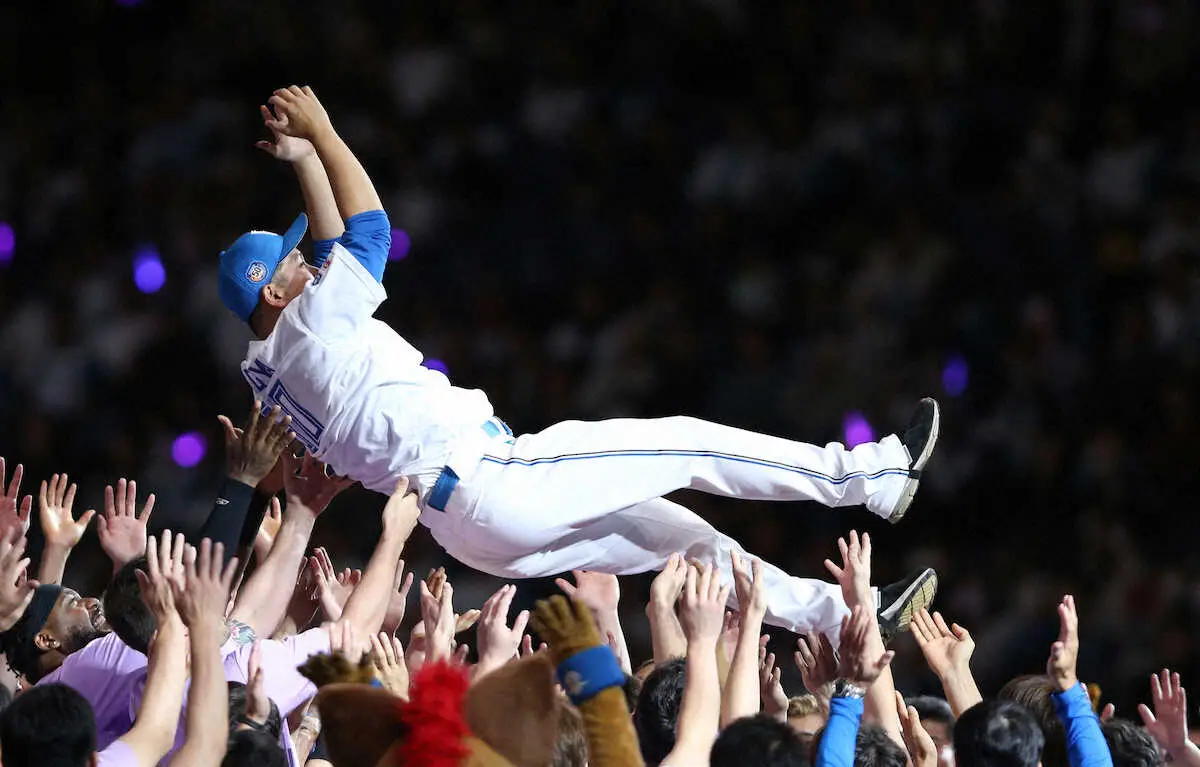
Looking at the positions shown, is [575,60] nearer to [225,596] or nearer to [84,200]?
[84,200]

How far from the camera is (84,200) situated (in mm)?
8180

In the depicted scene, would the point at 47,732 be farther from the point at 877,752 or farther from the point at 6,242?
the point at 6,242

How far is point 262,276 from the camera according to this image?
4.32 metres

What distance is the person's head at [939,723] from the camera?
3.98m

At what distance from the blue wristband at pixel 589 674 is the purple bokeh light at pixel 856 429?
482 cm

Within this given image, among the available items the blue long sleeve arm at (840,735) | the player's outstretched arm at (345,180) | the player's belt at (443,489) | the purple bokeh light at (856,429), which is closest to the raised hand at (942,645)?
the blue long sleeve arm at (840,735)

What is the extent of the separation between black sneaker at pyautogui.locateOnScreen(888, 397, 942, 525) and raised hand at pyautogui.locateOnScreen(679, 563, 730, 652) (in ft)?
4.25

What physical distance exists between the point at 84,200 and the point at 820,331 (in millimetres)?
3956

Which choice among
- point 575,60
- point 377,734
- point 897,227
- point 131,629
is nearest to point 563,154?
point 575,60

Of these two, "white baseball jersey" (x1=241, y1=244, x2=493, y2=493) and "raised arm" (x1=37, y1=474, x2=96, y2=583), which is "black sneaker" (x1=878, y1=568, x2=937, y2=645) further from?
"raised arm" (x1=37, y1=474, x2=96, y2=583)

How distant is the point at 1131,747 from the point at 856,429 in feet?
12.4

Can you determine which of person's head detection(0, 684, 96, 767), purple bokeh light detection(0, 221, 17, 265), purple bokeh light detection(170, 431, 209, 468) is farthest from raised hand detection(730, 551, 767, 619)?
purple bokeh light detection(0, 221, 17, 265)

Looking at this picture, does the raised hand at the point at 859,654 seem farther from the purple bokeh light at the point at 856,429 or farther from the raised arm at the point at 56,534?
the purple bokeh light at the point at 856,429

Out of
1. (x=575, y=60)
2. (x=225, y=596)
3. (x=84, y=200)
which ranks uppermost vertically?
(x=575, y=60)
